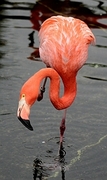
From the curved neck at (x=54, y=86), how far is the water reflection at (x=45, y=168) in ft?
1.95

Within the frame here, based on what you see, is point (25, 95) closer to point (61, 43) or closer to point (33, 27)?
point (61, 43)

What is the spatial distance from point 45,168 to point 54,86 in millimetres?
886

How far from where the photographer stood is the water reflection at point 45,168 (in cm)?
570

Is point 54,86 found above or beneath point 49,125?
above

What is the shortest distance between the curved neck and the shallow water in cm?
58

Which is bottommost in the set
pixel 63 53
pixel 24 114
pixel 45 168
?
pixel 45 168

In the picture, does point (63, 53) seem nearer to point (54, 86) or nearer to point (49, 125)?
point (54, 86)

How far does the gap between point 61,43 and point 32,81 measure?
1.08 m

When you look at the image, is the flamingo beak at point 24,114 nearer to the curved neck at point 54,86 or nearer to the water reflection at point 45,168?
the curved neck at point 54,86

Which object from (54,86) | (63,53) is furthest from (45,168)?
(63,53)

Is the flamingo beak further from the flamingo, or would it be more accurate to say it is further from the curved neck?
the flamingo

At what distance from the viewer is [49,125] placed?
6648 mm

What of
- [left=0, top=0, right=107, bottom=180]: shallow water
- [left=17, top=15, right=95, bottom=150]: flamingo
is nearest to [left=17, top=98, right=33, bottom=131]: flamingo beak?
[left=17, top=15, right=95, bottom=150]: flamingo

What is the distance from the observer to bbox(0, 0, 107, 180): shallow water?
19.1ft
